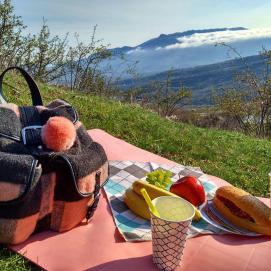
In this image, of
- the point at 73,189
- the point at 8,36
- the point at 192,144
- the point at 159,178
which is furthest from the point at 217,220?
the point at 8,36

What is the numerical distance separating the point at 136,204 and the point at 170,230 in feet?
1.75

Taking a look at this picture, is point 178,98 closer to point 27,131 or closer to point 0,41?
point 0,41

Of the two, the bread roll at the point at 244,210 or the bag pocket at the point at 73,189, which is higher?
the bag pocket at the point at 73,189

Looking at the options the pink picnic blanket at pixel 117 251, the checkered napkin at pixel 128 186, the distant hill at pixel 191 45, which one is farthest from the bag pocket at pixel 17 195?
the distant hill at pixel 191 45

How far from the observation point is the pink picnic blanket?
5.71ft

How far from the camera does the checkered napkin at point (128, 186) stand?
1.99 metres

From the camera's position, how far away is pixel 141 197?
2.12 m

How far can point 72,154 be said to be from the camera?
1.94 metres

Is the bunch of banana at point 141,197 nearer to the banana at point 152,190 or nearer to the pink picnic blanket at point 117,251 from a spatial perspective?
the banana at point 152,190

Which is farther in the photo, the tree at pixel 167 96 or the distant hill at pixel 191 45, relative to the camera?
the distant hill at pixel 191 45

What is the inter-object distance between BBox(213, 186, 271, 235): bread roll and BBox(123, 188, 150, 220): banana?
408 millimetres

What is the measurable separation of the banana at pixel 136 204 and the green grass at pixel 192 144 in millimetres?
1267

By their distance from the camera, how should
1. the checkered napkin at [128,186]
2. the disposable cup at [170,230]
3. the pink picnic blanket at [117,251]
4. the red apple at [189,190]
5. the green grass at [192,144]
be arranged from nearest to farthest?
the disposable cup at [170,230] < the pink picnic blanket at [117,251] < the checkered napkin at [128,186] < the red apple at [189,190] < the green grass at [192,144]

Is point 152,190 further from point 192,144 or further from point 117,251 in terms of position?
point 192,144
